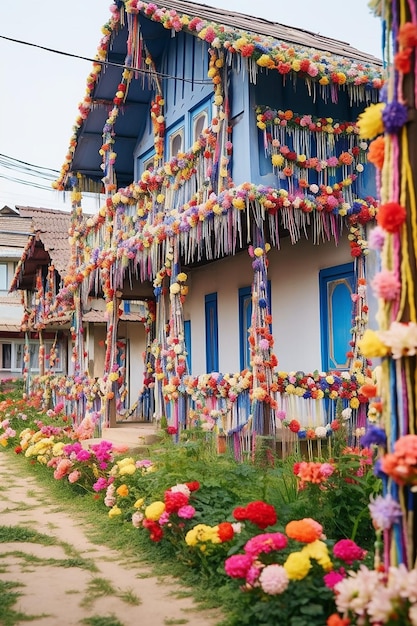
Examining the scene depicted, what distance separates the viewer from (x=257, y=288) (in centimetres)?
906

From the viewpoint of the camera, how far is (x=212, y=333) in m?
13.8

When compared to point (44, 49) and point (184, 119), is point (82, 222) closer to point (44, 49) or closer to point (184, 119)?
point (184, 119)

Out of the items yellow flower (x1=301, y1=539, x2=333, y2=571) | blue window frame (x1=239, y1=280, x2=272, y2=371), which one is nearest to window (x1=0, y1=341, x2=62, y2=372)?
blue window frame (x1=239, y1=280, x2=272, y2=371)

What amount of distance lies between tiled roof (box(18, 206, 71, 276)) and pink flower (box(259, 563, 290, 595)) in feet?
47.6

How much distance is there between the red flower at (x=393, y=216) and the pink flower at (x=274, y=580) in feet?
6.58

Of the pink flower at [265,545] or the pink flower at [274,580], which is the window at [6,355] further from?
the pink flower at [274,580]

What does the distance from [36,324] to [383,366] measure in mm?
18745

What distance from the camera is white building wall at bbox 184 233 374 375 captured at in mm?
10648

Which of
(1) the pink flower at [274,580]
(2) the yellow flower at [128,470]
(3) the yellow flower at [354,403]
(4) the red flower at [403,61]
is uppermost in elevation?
(4) the red flower at [403,61]

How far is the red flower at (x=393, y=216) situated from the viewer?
3471mm

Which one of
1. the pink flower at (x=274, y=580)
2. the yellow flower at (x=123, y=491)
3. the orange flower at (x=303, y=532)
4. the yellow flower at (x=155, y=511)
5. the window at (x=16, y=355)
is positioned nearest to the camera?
the pink flower at (x=274, y=580)

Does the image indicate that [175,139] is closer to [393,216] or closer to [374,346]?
[393,216]

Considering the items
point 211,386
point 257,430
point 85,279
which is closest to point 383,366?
point 257,430

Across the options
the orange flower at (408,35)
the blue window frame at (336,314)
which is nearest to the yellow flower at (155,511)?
the orange flower at (408,35)
